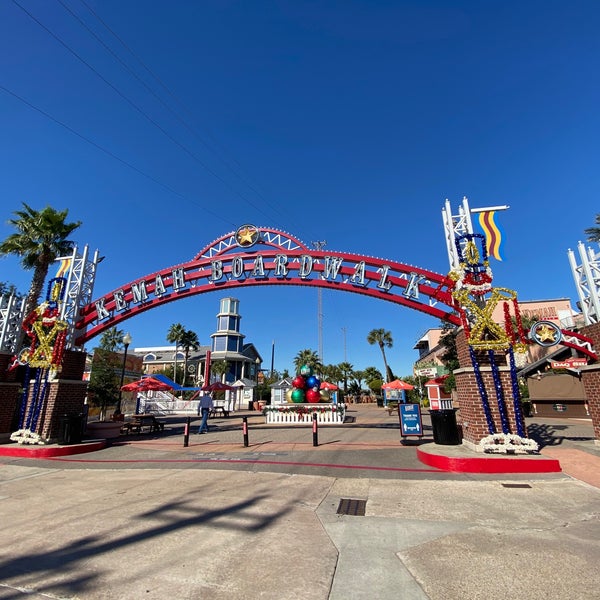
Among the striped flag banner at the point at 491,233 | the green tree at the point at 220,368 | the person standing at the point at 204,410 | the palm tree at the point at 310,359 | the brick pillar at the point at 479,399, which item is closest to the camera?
the brick pillar at the point at 479,399

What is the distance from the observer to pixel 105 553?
4.14 metres

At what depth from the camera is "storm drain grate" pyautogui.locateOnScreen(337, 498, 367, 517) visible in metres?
5.47

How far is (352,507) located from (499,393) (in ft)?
18.7

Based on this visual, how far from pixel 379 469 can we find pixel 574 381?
22.0 metres

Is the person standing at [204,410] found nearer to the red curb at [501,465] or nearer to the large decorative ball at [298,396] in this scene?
the large decorative ball at [298,396]

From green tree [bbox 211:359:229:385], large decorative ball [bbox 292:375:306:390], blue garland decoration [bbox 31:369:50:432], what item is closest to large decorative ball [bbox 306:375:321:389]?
large decorative ball [bbox 292:375:306:390]

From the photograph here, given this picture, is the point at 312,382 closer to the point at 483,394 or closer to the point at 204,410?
the point at 204,410

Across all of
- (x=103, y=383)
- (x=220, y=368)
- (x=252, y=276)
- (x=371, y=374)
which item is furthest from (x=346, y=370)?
(x=252, y=276)

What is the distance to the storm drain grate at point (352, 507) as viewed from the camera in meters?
5.47

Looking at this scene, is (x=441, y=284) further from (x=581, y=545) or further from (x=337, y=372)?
(x=337, y=372)

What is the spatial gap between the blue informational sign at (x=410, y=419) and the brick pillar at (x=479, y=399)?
2361 millimetres

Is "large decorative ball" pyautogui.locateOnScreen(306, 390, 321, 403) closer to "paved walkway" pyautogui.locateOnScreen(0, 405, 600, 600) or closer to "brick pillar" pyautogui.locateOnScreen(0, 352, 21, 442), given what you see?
"paved walkway" pyautogui.locateOnScreen(0, 405, 600, 600)

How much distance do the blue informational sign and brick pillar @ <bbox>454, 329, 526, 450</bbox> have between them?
2.36 metres

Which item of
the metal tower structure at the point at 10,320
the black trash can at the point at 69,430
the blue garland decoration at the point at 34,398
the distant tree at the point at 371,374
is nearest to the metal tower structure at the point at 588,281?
the black trash can at the point at 69,430
